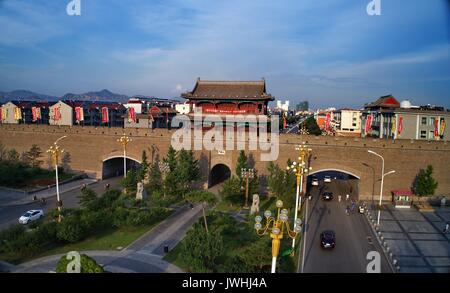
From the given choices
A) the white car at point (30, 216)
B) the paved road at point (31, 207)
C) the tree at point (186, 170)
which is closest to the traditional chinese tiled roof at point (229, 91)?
the tree at point (186, 170)

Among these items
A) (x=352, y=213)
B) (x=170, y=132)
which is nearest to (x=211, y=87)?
(x=170, y=132)

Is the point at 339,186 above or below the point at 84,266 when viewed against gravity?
below

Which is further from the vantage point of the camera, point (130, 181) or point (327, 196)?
point (130, 181)

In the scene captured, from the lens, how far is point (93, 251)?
1408cm

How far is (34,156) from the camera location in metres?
29.8

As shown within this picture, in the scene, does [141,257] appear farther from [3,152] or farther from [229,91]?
[3,152]

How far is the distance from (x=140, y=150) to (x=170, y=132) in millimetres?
3074

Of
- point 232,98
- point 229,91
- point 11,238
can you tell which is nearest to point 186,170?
point 232,98

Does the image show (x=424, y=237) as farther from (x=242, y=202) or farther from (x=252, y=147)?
A: (x=252, y=147)

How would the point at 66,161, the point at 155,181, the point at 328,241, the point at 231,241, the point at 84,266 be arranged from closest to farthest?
the point at 84,266, the point at 328,241, the point at 231,241, the point at 155,181, the point at 66,161

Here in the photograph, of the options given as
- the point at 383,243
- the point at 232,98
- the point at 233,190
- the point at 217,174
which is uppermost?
the point at 232,98

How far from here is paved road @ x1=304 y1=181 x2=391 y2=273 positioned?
13.1 meters

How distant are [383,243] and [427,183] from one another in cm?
839

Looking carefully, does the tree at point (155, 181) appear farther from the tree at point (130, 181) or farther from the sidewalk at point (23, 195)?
the sidewalk at point (23, 195)
